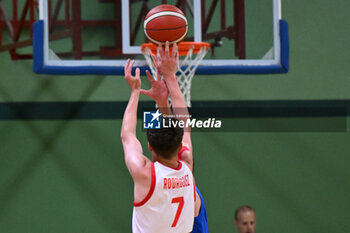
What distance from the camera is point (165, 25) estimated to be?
3.33 m

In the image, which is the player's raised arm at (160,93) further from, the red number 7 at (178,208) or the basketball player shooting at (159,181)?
the red number 7 at (178,208)

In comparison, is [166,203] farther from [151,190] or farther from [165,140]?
[165,140]

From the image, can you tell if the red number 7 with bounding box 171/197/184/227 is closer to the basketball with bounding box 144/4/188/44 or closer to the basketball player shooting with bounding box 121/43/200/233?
the basketball player shooting with bounding box 121/43/200/233

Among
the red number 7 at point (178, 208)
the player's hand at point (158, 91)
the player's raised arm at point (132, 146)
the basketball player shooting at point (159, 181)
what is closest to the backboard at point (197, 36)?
the player's hand at point (158, 91)

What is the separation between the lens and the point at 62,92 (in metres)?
5.70

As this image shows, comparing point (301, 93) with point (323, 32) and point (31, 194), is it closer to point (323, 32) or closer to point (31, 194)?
point (323, 32)

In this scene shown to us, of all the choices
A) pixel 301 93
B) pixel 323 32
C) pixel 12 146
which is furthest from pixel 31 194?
pixel 323 32

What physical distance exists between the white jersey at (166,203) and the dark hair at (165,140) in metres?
0.07

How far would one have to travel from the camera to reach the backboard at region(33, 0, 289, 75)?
3926 mm

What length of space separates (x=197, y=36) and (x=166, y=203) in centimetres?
210

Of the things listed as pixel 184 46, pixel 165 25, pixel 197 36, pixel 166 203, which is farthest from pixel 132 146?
pixel 197 36

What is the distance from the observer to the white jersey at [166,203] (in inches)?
91.3

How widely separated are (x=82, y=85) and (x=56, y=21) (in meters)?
1.73

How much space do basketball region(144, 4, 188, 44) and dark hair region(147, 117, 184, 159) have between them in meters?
1.14
